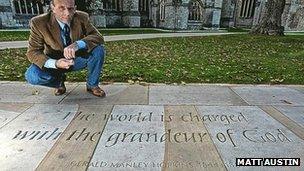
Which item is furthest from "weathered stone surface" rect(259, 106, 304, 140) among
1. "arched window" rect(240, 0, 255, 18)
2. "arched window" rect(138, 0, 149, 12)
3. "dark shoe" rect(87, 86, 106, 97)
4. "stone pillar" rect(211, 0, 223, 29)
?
"arched window" rect(240, 0, 255, 18)

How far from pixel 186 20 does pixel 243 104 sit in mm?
21386

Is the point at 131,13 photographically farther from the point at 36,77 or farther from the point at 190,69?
the point at 36,77

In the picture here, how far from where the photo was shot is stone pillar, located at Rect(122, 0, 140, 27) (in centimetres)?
2505

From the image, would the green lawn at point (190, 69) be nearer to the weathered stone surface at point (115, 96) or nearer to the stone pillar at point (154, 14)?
the weathered stone surface at point (115, 96)

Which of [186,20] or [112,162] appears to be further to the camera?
[186,20]

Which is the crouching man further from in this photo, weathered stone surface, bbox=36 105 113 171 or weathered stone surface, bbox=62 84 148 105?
weathered stone surface, bbox=36 105 113 171

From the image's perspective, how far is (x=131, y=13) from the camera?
25.1 m

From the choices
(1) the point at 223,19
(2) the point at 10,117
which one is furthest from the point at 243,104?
(1) the point at 223,19

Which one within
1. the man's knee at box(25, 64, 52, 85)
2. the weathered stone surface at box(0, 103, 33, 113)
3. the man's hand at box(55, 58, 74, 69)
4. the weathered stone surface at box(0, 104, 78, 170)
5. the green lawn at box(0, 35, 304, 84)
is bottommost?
the green lawn at box(0, 35, 304, 84)

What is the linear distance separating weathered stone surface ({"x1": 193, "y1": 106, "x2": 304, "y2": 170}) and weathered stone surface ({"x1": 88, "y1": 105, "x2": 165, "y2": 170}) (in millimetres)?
622

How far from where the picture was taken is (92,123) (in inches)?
134

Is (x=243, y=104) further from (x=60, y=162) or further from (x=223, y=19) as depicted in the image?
(x=223, y=19)

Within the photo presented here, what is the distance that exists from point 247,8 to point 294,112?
30.5 meters

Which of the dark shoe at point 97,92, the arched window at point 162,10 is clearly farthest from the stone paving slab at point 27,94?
the arched window at point 162,10
